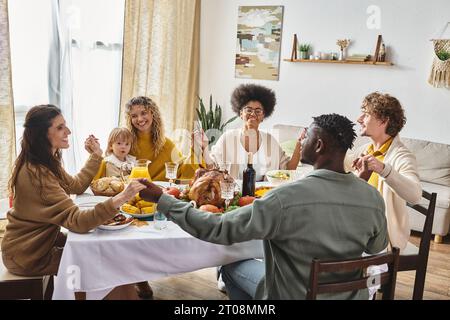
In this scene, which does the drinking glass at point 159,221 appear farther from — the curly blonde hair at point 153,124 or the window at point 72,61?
the window at point 72,61

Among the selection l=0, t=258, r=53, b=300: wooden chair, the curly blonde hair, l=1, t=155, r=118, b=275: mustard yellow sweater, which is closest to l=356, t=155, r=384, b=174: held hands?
l=1, t=155, r=118, b=275: mustard yellow sweater

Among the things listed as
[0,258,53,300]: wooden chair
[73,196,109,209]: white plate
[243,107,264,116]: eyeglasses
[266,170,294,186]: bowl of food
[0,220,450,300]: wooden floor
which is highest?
[243,107,264,116]: eyeglasses

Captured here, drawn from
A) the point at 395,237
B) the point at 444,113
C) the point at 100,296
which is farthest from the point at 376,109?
the point at 444,113

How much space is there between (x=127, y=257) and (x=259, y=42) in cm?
388

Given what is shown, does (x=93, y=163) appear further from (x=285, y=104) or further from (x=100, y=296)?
(x=285, y=104)

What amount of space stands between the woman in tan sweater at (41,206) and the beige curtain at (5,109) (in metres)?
1.54

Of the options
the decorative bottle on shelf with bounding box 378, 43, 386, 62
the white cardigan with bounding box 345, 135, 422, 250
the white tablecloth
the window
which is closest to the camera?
the white tablecloth

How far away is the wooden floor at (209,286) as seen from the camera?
109 inches

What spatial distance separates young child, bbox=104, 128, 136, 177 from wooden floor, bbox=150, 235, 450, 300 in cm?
77

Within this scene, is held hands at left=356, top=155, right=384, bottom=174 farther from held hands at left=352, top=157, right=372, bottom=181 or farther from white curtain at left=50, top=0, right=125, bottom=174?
white curtain at left=50, top=0, right=125, bottom=174

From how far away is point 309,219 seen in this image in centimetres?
143

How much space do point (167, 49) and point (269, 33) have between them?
1114 millimetres

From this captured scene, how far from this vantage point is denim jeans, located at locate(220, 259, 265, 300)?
1.88 m

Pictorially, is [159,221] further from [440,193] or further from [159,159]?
[440,193]
